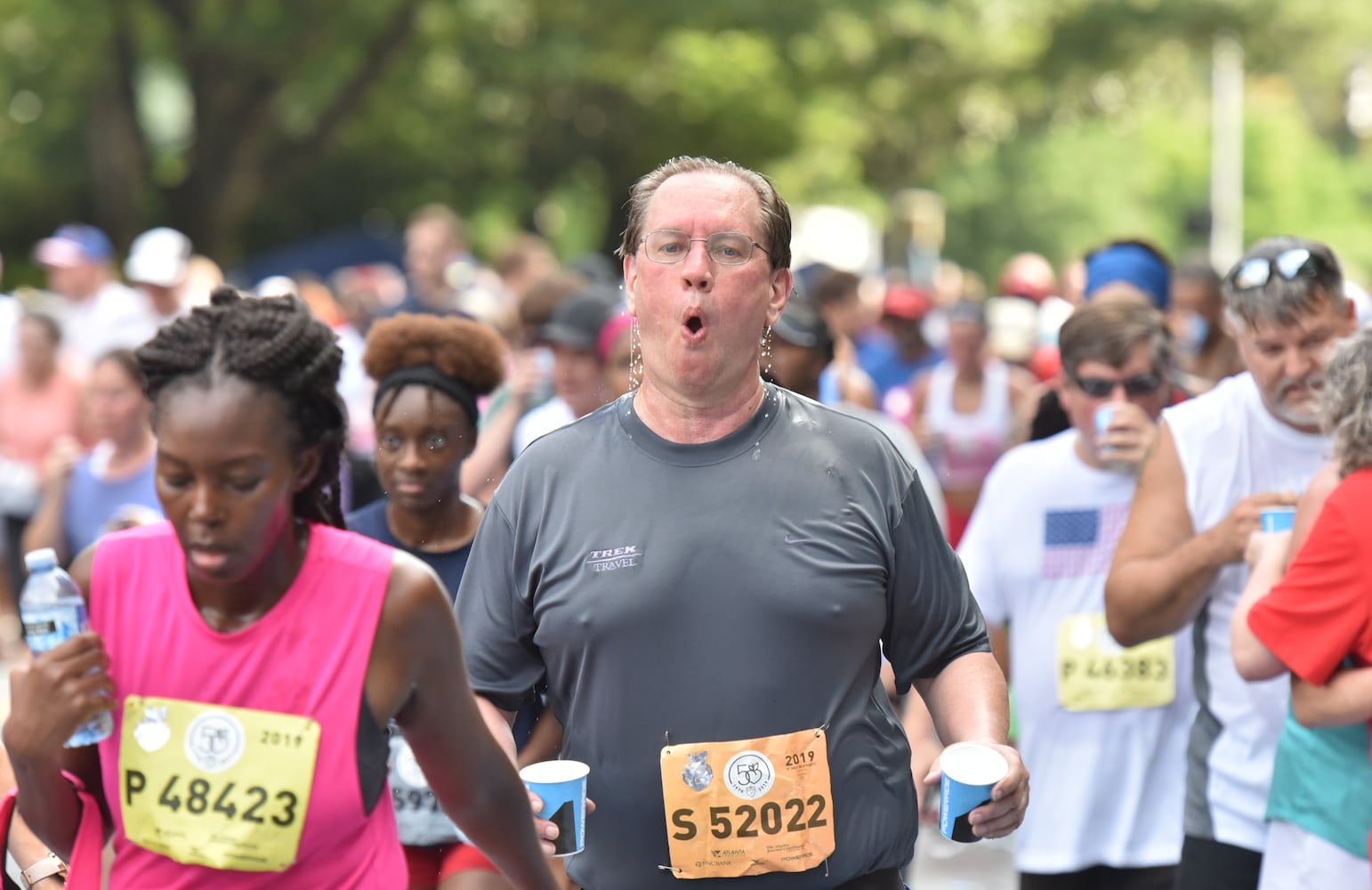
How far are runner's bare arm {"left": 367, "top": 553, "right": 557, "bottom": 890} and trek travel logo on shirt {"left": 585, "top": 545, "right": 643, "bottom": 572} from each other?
45cm

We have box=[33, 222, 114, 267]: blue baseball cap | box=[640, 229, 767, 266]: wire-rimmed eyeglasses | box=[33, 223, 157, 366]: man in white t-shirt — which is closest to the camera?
box=[640, 229, 767, 266]: wire-rimmed eyeglasses

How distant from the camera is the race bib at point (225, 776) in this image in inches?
108

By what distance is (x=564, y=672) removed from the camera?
134 inches

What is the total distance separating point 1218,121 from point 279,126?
25460mm

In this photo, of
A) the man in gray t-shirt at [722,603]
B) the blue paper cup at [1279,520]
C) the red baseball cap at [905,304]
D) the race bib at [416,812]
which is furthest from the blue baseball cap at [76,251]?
the blue paper cup at [1279,520]

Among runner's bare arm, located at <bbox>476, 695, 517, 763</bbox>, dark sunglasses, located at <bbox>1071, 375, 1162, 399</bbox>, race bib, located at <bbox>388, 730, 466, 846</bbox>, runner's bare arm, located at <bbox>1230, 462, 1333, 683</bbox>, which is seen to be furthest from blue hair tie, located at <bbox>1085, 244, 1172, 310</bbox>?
runner's bare arm, located at <bbox>476, 695, 517, 763</bbox>

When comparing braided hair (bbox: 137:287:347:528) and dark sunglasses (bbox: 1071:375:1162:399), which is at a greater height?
dark sunglasses (bbox: 1071:375:1162:399)

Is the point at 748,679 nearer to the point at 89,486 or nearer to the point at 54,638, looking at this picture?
the point at 54,638

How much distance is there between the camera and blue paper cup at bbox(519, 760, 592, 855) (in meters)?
3.16

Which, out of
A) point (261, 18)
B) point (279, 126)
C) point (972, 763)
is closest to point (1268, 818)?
point (972, 763)

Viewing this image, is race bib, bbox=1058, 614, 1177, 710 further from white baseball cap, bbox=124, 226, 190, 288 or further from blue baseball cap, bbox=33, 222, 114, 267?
blue baseball cap, bbox=33, 222, 114, 267

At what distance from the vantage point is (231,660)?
276cm

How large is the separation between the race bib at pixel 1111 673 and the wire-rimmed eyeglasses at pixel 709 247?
2262 mm

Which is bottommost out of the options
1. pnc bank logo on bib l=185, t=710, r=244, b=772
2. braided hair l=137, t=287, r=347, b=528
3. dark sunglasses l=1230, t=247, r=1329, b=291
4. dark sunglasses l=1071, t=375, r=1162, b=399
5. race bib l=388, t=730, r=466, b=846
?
race bib l=388, t=730, r=466, b=846
